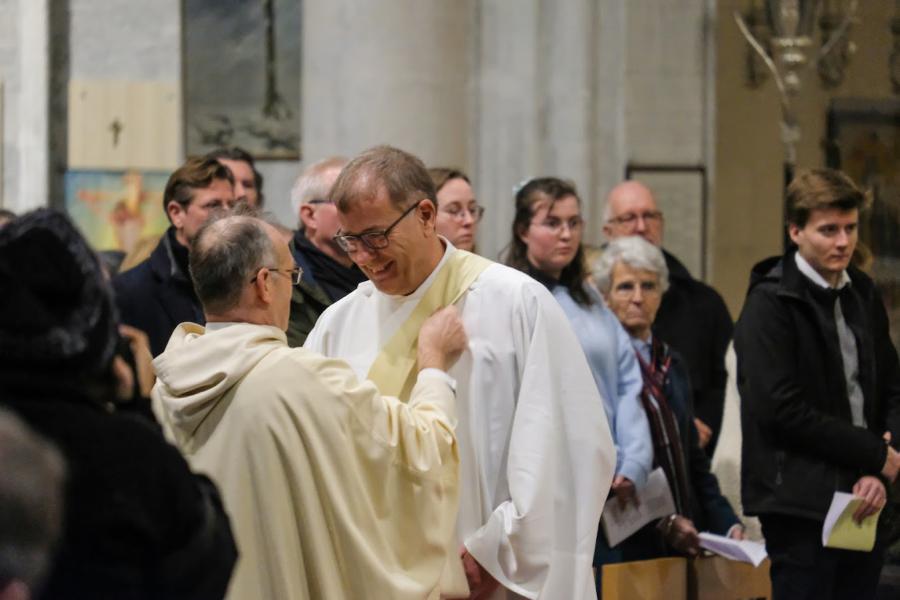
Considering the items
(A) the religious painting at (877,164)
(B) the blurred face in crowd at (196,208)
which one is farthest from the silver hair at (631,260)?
(A) the religious painting at (877,164)

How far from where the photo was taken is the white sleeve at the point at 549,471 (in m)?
4.26

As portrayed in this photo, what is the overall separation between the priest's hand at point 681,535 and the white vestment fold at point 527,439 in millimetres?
1494

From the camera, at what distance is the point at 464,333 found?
14.1 ft

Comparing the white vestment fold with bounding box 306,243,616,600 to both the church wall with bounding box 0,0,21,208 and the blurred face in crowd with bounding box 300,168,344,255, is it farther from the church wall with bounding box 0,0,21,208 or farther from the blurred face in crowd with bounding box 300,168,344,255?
the church wall with bounding box 0,0,21,208

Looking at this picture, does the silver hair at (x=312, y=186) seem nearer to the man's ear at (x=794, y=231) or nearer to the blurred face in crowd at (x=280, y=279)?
the man's ear at (x=794, y=231)

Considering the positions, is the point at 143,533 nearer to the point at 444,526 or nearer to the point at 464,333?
the point at 444,526

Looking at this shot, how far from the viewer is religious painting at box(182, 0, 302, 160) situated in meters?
9.84

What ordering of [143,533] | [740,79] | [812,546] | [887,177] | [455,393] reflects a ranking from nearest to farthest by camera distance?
[143,533] < [455,393] < [812,546] < [740,79] < [887,177]

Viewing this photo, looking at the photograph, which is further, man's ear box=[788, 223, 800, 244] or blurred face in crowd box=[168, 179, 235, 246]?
blurred face in crowd box=[168, 179, 235, 246]

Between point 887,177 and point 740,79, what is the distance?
1585 millimetres

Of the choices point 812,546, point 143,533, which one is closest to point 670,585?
point 812,546

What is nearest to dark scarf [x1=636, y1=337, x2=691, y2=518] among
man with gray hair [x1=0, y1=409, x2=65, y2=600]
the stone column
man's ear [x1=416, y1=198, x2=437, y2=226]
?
man's ear [x1=416, y1=198, x2=437, y2=226]

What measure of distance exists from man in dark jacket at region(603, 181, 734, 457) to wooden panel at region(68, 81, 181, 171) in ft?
10.9

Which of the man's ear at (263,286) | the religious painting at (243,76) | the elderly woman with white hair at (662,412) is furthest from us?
the religious painting at (243,76)
